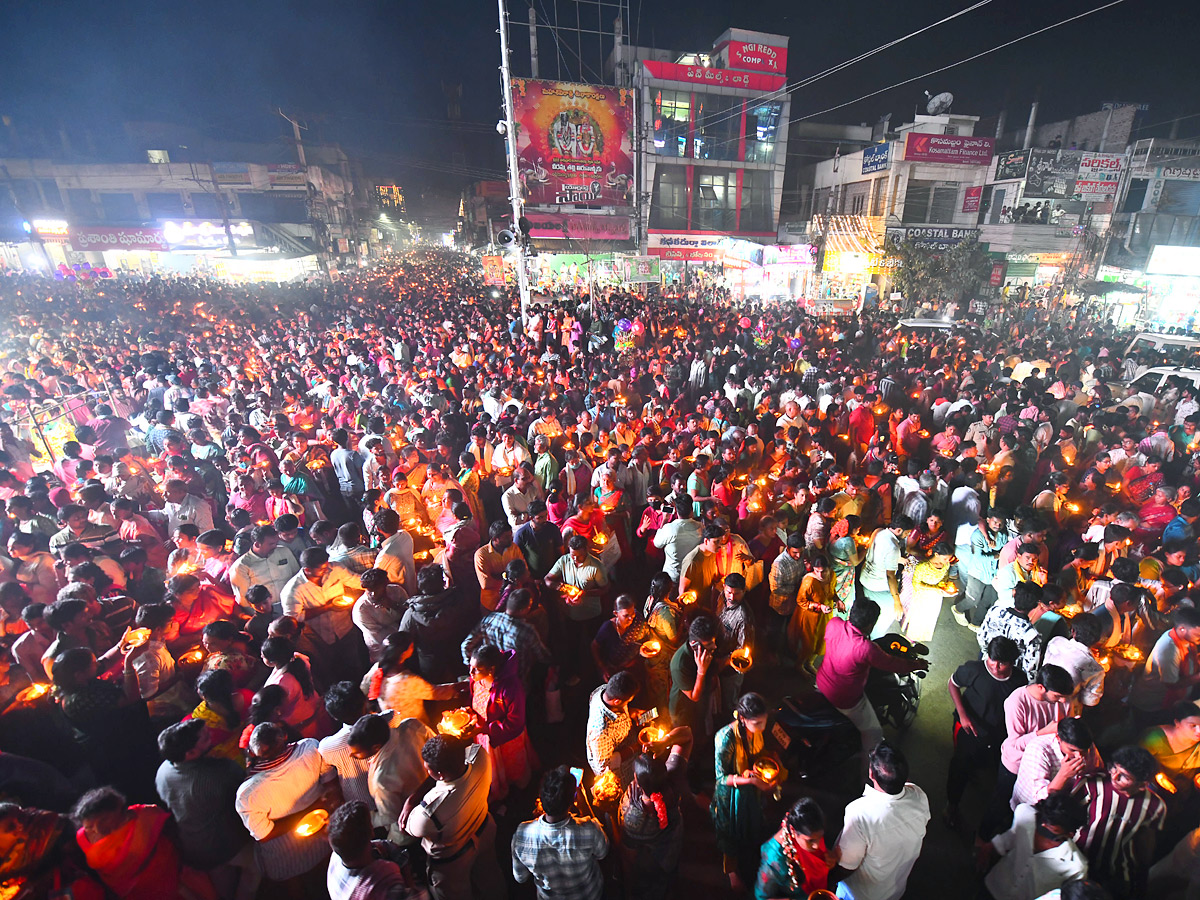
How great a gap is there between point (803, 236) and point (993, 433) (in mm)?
27252

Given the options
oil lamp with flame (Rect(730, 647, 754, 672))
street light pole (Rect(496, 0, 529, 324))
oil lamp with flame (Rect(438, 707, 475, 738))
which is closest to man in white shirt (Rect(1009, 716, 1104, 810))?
oil lamp with flame (Rect(730, 647, 754, 672))

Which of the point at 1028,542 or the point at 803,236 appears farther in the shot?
the point at 803,236

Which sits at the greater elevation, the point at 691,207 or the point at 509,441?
the point at 691,207

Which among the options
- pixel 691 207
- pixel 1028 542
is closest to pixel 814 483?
pixel 1028 542

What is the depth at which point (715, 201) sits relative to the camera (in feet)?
110

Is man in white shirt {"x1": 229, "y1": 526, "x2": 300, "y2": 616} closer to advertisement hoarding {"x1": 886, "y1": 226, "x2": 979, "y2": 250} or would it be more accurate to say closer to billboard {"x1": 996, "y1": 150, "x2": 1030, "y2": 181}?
advertisement hoarding {"x1": 886, "y1": 226, "x2": 979, "y2": 250}

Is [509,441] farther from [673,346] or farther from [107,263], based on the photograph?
[107,263]

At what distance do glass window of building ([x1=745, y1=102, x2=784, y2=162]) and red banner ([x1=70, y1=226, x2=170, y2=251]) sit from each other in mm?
38211

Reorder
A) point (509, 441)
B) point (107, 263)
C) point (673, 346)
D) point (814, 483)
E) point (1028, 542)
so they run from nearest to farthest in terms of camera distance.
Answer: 1. point (1028, 542)
2. point (814, 483)
3. point (509, 441)
4. point (673, 346)
5. point (107, 263)

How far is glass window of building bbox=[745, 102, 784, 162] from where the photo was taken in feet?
105

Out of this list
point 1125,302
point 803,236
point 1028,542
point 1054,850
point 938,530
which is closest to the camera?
point 1054,850

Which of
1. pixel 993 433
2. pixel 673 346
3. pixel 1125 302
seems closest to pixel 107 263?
pixel 673 346

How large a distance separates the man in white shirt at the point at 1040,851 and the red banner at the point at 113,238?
4673cm

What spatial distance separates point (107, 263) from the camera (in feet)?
124
